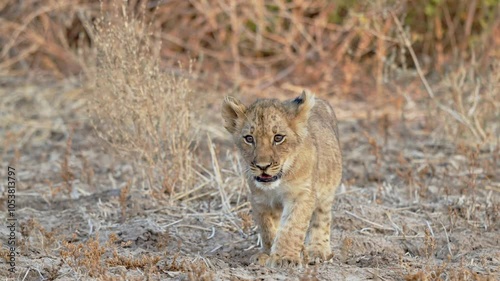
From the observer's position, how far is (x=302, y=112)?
5758mm

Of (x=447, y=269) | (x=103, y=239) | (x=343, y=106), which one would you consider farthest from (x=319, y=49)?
(x=447, y=269)

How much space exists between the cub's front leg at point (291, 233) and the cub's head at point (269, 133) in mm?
230

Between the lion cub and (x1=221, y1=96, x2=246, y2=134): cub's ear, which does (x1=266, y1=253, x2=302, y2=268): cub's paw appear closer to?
the lion cub

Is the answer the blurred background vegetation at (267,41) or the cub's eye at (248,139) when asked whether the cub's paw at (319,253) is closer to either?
the cub's eye at (248,139)

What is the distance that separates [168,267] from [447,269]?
1.69 meters

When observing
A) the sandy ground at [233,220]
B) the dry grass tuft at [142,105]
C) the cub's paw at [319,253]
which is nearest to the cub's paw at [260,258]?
the sandy ground at [233,220]

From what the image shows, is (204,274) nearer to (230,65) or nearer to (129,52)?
(129,52)

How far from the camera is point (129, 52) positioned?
7.39 metres

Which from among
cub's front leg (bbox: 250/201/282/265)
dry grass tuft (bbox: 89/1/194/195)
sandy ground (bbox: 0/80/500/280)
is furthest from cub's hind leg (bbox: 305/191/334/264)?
dry grass tuft (bbox: 89/1/194/195)

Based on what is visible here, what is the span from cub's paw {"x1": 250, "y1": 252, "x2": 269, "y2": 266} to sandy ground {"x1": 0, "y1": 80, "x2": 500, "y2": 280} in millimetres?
146

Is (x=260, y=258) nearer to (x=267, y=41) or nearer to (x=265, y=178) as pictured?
(x=265, y=178)

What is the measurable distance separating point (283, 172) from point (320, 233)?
0.72 m

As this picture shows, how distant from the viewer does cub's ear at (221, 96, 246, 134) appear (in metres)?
5.75

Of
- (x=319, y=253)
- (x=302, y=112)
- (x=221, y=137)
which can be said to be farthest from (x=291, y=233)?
(x=221, y=137)
